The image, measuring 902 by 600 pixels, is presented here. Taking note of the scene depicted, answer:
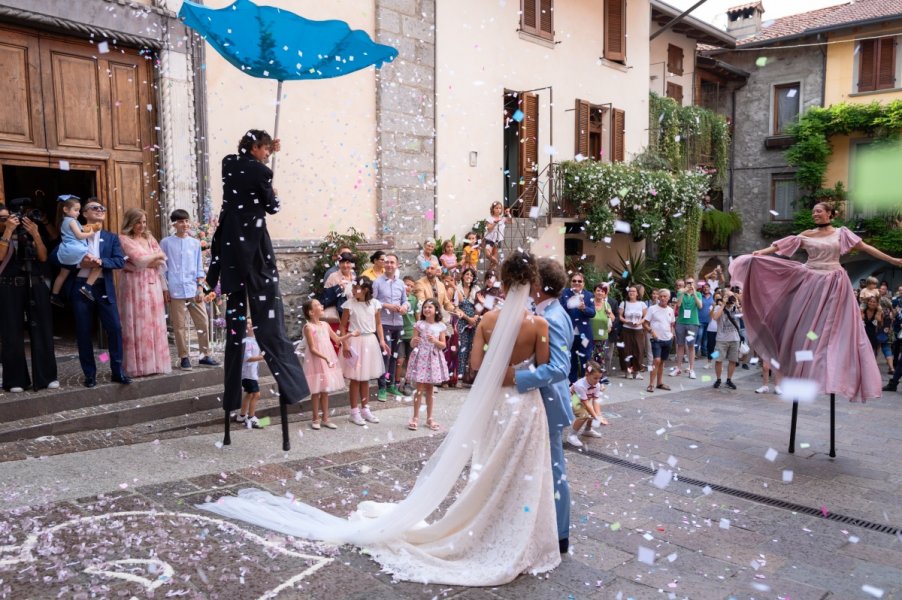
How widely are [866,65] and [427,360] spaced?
20277 millimetres

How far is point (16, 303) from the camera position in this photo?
582 cm

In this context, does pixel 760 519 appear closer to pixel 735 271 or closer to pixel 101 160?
pixel 735 271

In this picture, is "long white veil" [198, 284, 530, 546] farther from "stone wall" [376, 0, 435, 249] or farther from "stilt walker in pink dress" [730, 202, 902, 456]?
"stone wall" [376, 0, 435, 249]

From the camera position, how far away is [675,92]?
19734 millimetres

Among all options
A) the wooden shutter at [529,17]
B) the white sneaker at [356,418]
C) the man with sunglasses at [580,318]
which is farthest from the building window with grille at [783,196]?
the white sneaker at [356,418]

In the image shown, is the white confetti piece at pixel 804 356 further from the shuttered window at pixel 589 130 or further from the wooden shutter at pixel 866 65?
the wooden shutter at pixel 866 65

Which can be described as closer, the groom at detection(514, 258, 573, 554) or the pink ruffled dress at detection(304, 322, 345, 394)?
the groom at detection(514, 258, 573, 554)

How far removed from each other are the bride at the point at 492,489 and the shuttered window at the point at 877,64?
2173 centimetres

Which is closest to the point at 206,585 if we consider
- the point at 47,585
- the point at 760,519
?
the point at 47,585

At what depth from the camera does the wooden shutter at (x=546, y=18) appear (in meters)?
14.2

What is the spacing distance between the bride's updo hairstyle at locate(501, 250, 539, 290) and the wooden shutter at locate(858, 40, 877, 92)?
21.7 metres

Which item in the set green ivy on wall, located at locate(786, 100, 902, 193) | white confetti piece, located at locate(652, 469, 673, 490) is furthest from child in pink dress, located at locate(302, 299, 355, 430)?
green ivy on wall, located at locate(786, 100, 902, 193)

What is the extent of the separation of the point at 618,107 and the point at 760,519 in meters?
13.4

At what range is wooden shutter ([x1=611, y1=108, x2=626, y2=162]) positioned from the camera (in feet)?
52.7
